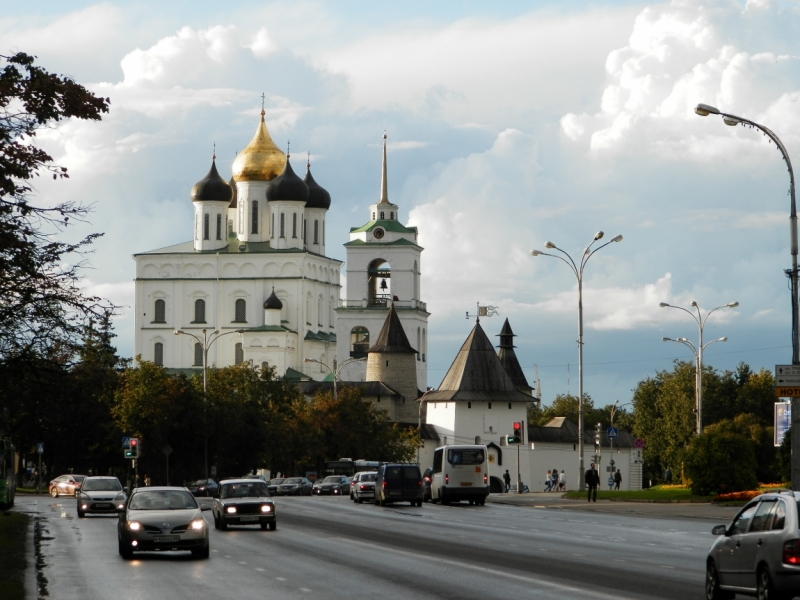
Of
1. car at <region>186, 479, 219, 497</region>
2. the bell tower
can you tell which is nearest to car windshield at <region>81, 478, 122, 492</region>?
car at <region>186, 479, 219, 497</region>

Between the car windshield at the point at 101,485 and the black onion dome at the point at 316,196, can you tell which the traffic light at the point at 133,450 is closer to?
the car windshield at the point at 101,485

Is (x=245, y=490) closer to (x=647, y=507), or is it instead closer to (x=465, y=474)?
(x=647, y=507)

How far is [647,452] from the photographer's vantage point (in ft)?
415

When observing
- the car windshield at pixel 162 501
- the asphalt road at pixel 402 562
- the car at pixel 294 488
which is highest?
the car windshield at pixel 162 501

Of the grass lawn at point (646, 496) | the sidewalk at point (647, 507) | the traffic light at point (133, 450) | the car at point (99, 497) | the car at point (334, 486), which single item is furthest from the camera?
the car at point (334, 486)

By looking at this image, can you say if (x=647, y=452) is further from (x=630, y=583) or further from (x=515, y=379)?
(x=630, y=583)

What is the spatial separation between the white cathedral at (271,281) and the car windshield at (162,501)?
108658mm

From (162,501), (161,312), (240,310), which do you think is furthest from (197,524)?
(161,312)

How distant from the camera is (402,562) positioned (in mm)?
22500

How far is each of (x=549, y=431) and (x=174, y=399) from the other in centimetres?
4804

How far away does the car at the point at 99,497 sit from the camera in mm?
40688

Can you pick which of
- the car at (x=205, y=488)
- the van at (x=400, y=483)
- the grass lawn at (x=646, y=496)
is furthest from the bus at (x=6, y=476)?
the car at (x=205, y=488)

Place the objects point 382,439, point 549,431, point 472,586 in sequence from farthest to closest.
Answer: point 549,431 < point 382,439 < point 472,586

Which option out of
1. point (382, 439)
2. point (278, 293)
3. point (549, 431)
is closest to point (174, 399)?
point (382, 439)
